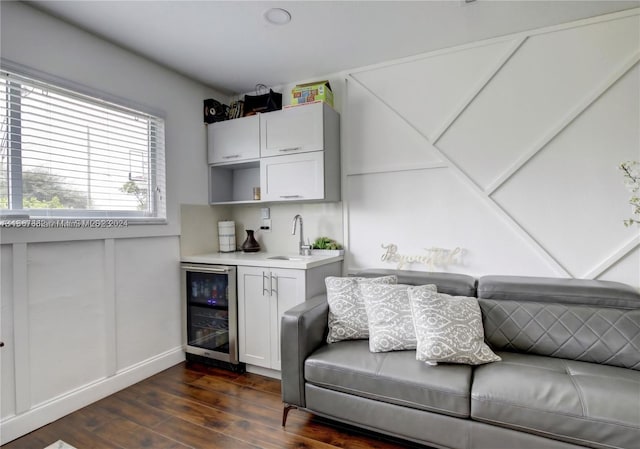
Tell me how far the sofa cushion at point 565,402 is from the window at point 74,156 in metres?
2.66

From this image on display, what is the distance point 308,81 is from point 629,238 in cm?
277

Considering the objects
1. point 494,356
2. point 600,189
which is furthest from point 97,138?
point 600,189

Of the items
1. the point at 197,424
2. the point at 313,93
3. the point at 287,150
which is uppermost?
the point at 313,93

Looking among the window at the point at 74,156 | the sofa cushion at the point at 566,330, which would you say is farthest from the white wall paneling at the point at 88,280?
the sofa cushion at the point at 566,330

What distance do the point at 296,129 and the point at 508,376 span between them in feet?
7.46

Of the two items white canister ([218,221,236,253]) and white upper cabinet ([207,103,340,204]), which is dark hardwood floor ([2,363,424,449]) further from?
white upper cabinet ([207,103,340,204])

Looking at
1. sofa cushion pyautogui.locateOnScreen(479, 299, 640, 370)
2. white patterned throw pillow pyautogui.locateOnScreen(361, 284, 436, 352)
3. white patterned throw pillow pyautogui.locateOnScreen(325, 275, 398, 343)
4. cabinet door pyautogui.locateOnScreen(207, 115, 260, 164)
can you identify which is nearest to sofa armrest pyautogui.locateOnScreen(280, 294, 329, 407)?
white patterned throw pillow pyautogui.locateOnScreen(325, 275, 398, 343)

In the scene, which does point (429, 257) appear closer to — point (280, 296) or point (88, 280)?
point (280, 296)

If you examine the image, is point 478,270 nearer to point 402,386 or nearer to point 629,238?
point 629,238

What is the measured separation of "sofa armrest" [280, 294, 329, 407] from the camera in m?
1.98

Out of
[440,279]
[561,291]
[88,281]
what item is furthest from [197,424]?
[561,291]

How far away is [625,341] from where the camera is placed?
1.80 metres

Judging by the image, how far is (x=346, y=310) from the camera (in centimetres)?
219

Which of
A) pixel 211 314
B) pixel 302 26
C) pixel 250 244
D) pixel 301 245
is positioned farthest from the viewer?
pixel 250 244
